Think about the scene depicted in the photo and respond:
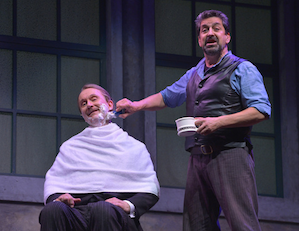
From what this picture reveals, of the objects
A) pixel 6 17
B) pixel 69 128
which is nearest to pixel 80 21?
pixel 6 17

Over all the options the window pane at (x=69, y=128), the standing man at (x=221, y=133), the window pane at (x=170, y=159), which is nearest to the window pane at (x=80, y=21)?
the window pane at (x=69, y=128)

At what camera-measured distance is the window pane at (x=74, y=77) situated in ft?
14.5

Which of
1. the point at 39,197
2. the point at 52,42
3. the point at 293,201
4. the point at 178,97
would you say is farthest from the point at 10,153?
the point at 293,201

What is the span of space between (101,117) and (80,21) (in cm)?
140

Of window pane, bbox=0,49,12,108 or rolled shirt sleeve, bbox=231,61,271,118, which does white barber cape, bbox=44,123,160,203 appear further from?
window pane, bbox=0,49,12,108

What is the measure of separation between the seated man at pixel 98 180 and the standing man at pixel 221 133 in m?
0.31

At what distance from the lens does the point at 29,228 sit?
3.84m

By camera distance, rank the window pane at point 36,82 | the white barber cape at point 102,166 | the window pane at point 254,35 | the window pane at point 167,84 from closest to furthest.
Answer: the white barber cape at point 102,166, the window pane at point 36,82, the window pane at point 167,84, the window pane at point 254,35

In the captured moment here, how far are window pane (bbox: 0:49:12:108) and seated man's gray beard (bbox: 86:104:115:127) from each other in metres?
1.07

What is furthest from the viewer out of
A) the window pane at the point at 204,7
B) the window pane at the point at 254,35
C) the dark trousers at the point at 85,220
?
the window pane at the point at 254,35

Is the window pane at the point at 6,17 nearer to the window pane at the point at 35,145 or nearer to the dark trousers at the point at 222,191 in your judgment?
the window pane at the point at 35,145

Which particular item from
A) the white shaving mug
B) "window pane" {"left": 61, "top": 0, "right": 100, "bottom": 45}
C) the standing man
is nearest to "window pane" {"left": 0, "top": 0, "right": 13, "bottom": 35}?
"window pane" {"left": 61, "top": 0, "right": 100, "bottom": 45}

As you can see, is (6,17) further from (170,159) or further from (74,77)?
(170,159)

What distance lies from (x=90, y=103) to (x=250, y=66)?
99 cm
